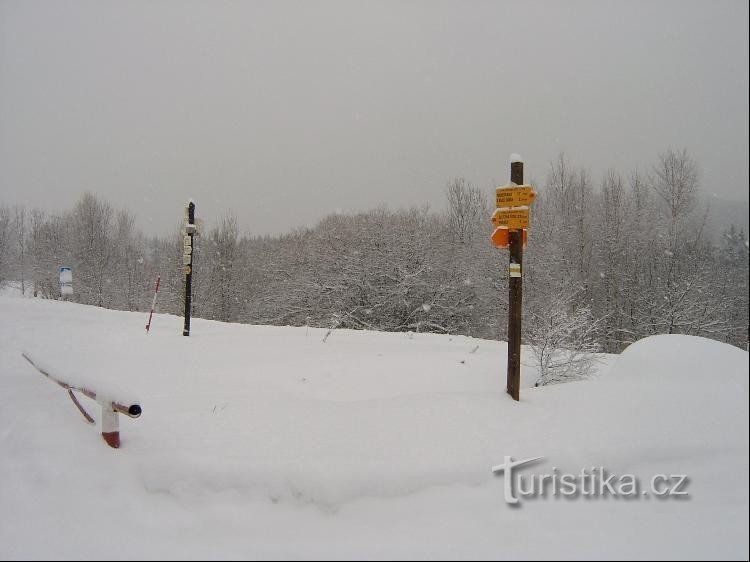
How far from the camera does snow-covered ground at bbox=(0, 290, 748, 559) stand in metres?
2.74

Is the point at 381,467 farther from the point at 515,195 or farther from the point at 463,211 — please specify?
the point at 463,211

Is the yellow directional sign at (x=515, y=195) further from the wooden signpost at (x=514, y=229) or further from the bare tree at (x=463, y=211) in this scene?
the bare tree at (x=463, y=211)

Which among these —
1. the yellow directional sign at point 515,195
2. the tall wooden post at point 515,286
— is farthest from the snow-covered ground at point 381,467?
the yellow directional sign at point 515,195

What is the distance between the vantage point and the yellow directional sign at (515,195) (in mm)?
5168

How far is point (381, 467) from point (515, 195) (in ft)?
11.3

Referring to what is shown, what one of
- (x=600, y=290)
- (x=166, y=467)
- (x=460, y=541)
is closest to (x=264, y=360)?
(x=166, y=467)

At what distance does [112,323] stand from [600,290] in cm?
2700

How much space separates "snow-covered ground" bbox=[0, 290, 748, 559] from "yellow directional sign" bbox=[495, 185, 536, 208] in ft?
6.47

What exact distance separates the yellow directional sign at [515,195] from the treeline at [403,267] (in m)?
12.5

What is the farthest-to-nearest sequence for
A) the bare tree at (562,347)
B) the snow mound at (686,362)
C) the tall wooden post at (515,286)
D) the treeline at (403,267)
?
the treeline at (403,267)
the bare tree at (562,347)
the tall wooden post at (515,286)
the snow mound at (686,362)

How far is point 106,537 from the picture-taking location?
2898 mm

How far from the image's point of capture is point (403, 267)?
29.7 metres

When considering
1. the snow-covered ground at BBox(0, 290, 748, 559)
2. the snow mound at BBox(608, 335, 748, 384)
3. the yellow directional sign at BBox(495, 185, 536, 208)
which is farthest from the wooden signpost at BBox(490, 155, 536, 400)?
the snow mound at BBox(608, 335, 748, 384)

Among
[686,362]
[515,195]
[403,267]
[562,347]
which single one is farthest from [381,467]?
[403,267]
